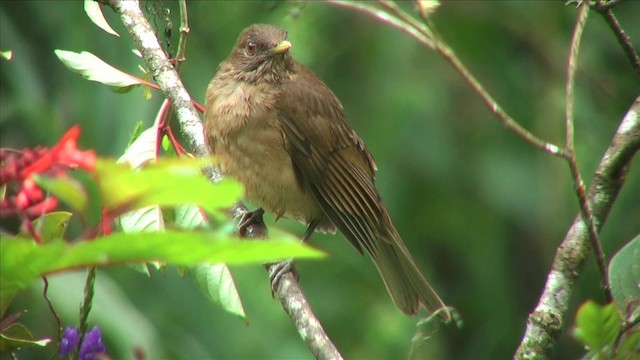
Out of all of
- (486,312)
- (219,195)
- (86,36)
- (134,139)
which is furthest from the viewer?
(486,312)

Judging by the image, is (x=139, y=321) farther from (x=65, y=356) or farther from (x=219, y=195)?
(x=219, y=195)

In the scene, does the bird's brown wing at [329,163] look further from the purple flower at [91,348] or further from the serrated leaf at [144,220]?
the purple flower at [91,348]

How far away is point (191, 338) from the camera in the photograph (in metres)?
5.82

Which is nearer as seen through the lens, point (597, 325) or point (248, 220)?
point (597, 325)

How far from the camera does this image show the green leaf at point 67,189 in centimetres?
129

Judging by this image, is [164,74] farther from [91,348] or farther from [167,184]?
[167,184]

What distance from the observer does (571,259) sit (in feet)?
8.58

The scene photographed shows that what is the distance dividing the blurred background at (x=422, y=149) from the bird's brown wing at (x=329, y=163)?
2.98ft

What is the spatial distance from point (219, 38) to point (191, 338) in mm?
1908

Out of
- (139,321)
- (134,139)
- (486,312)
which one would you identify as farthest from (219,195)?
(486,312)

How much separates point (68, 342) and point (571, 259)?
1.33 meters

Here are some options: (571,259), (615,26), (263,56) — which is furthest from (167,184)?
(263,56)

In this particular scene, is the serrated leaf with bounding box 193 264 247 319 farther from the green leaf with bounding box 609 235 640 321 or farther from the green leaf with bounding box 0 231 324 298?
the green leaf with bounding box 0 231 324 298

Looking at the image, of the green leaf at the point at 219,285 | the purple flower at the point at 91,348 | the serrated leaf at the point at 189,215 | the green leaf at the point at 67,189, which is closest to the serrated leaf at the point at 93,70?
the serrated leaf at the point at 189,215
